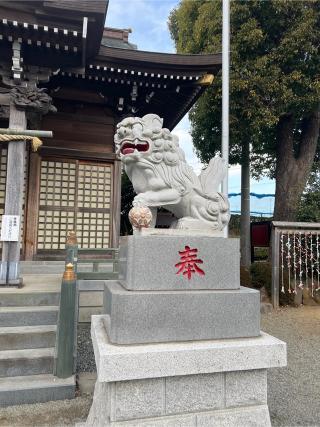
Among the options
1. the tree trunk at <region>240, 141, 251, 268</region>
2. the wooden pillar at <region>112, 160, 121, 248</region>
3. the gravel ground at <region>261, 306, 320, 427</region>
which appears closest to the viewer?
the gravel ground at <region>261, 306, 320, 427</region>

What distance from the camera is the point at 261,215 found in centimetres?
1636

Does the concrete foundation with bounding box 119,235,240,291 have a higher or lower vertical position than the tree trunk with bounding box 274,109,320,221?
lower

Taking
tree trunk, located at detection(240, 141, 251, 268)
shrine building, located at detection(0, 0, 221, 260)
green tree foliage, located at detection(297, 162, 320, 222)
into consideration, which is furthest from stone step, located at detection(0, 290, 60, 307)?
green tree foliage, located at detection(297, 162, 320, 222)

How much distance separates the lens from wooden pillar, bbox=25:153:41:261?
7.16 metres

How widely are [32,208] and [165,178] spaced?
5250 millimetres

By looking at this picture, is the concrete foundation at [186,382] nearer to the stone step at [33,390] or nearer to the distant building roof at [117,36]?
the stone step at [33,390]

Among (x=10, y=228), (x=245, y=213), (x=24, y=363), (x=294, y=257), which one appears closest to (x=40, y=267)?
(x=10, y=228)

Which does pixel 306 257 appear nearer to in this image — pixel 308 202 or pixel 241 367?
pixel 308 202

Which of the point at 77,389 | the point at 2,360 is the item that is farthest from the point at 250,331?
the point at 2,360

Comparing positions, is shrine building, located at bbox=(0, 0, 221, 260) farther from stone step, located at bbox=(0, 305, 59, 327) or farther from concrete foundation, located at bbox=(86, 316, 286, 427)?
concrete foundation, located at bbox=(86, 316, 286, 427)

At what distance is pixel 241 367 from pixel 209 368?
240mm

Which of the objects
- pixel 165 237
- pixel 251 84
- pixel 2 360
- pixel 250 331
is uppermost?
pixel 251 84

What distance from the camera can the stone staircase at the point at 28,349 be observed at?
3209 mm

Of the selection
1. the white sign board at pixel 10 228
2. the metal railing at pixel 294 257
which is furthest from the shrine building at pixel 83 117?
the metal railing at pixel 294 257
